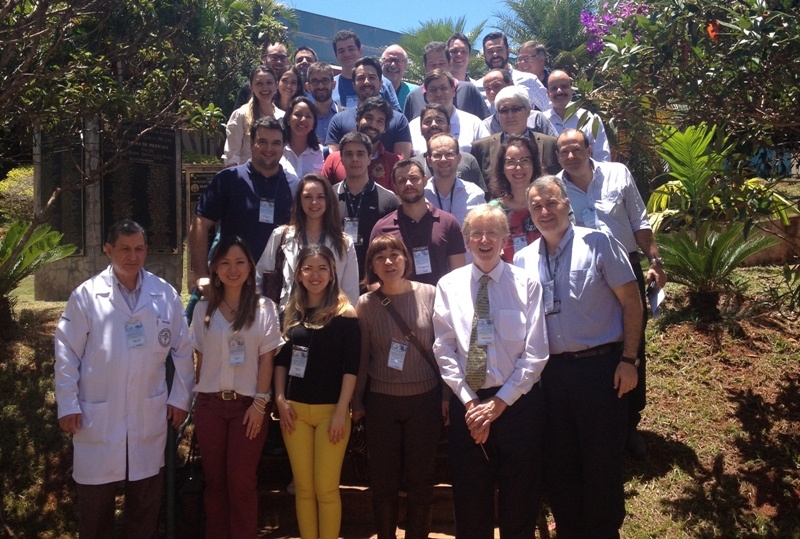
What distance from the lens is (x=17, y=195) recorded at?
1362 cm

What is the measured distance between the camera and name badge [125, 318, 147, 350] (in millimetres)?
4348

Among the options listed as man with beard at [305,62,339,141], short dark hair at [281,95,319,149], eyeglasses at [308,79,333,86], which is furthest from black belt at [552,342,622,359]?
eyeglasses at [308,79,333,86]

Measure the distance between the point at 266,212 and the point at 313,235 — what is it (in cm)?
54

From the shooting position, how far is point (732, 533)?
510cm

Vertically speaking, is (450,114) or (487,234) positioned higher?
(450,114)

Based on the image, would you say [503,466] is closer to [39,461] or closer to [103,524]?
[103,524]

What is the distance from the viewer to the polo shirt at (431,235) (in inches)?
202

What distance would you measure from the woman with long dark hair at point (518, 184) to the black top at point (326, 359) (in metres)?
1.37

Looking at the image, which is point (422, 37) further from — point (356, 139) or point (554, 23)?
point (356, 139)

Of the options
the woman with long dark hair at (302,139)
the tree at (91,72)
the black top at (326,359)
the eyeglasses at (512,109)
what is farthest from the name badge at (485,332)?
the tree at (91,72)

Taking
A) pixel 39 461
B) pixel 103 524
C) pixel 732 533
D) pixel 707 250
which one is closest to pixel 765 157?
pixel 707 250

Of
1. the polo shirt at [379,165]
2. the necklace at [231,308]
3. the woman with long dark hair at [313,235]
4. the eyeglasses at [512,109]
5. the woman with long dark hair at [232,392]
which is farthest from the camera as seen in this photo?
the eyeglasses at [512,109]

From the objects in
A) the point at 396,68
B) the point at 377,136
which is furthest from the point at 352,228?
the point at 396,68

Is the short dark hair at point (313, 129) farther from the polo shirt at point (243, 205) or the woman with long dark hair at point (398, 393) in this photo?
the woman with long dark hair at point (398, 393)
